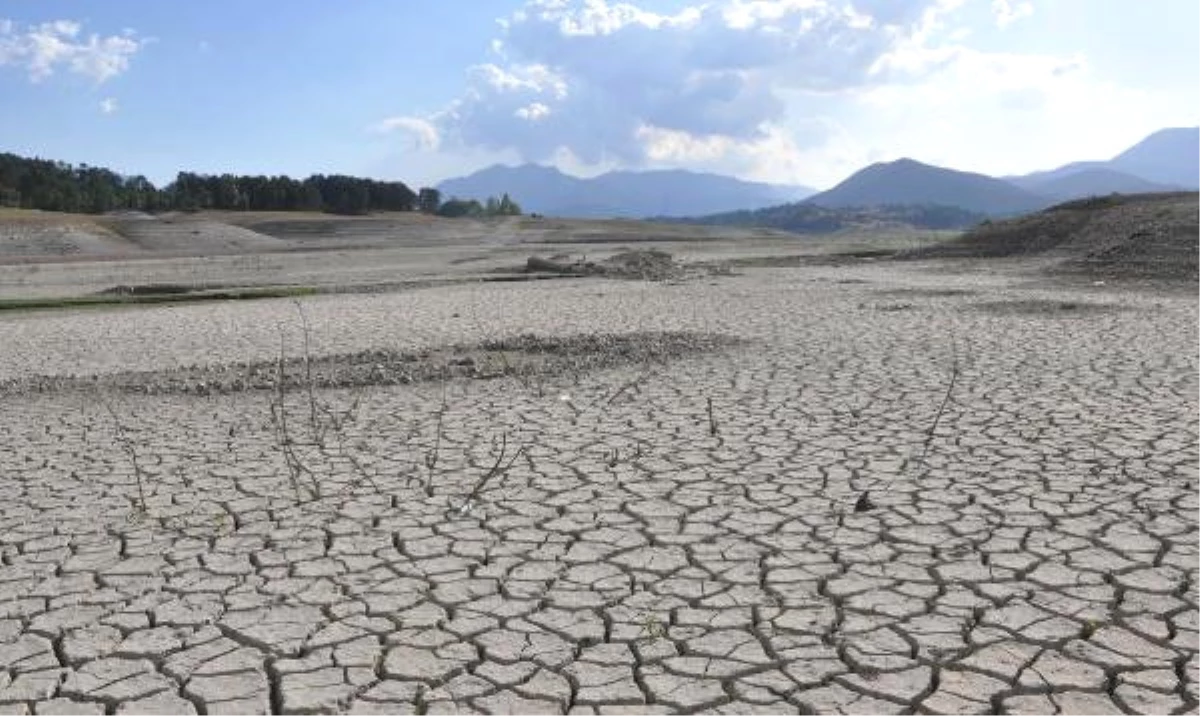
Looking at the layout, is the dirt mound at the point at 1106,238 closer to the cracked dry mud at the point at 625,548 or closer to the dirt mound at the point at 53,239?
the cracked dry mud at the point at 625,548

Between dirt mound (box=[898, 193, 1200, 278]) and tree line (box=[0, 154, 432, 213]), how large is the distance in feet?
240

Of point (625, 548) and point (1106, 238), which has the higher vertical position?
point (1106, 238)

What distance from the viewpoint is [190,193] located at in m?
95.0

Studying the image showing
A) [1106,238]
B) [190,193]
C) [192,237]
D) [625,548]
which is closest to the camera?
[625,548]

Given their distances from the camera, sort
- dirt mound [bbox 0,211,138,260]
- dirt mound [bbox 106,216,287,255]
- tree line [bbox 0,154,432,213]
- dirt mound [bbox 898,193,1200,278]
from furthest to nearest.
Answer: tree line [bbox 0,154,432,213], dirt mound [bbox 106,216,287,255], dirt mound [bbox 0,211,138,260], dirt mound [bbox 898,193,1200,278]

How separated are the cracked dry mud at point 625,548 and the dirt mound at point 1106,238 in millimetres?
14278

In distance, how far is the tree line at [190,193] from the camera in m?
86.9

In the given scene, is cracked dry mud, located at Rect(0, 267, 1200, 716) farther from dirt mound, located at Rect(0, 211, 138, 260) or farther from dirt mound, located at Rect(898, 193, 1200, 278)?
dirt mound, located at Rect(0, 211, 138, 260)


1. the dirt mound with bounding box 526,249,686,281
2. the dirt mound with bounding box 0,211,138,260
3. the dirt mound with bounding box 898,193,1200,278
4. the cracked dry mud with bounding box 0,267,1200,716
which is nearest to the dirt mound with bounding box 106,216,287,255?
the dirt mound with bounding box 0,211,138,260

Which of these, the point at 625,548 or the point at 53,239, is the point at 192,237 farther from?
the point at 625,548

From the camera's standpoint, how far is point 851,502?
19.5 ft

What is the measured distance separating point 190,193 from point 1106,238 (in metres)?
85.3

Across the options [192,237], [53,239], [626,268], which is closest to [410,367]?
[626,268]

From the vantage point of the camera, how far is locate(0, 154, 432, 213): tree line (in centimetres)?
8694
